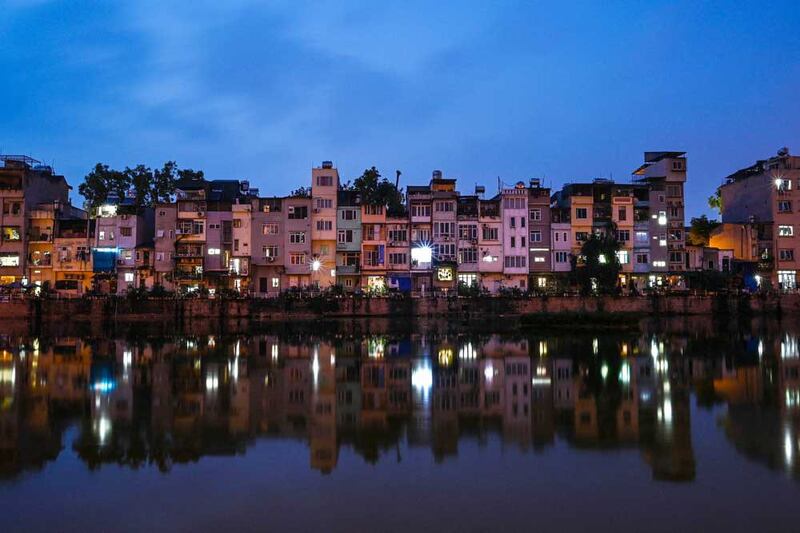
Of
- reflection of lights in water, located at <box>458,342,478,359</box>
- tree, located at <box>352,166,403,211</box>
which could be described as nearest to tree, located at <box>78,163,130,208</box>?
tree, located at <box>352,166,403,211</box>

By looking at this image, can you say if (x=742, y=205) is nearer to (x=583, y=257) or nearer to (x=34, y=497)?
(x=583, y=257)

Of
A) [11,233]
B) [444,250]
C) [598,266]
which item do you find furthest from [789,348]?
[11,233]

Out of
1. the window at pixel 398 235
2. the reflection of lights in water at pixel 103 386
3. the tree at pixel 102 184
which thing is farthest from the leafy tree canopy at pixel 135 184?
the reflection of lights in water at pixel 103 386

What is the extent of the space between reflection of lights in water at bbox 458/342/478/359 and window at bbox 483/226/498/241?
3807cm

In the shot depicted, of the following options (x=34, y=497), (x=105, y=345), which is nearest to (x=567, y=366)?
(x=34, y=497)

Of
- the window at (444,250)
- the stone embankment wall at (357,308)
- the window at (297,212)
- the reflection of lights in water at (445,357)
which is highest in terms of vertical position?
the window at (297,212)

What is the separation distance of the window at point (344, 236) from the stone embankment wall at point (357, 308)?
454 inches

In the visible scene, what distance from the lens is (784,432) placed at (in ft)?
51.5

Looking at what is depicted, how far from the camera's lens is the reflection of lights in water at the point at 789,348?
1268 inches

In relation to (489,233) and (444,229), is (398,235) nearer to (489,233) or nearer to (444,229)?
(444,229)

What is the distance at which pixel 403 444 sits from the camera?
15.1 meters

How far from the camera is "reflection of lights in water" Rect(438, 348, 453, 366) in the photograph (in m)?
29.7

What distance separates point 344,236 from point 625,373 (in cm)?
5206

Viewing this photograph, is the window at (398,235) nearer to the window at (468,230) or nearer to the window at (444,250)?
the window at (444,250)
